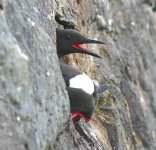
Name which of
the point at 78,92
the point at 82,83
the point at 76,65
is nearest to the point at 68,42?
the point at 76,65

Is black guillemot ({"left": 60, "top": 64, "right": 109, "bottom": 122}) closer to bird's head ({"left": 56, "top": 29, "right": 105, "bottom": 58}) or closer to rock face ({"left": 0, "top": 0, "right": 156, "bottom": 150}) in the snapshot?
rock face ({"left": 0, "top": 0, "right": 156, "bottom": 150})

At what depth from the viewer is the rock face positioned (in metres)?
5.44

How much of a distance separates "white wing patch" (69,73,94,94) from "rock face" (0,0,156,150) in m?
0.46

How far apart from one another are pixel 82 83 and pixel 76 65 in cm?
201

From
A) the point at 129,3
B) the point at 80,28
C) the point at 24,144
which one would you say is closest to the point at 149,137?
the point at 80,28

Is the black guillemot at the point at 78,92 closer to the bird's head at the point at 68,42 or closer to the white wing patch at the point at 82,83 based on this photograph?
the white wing patch at the point at 82,83

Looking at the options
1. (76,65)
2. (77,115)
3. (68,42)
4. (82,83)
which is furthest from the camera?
(76,65)

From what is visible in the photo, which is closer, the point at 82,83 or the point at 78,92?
the point at 78,92

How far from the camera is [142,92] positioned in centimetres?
1304

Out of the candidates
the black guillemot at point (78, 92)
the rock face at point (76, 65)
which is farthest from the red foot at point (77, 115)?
the rock face at point (76, 65)

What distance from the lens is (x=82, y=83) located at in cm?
736

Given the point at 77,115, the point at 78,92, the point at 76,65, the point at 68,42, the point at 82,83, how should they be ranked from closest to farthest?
1. the point at 78,92
2. the point at 82,83
3. the point at 77,115
4. the point at 68,42
5. the point at 76,65

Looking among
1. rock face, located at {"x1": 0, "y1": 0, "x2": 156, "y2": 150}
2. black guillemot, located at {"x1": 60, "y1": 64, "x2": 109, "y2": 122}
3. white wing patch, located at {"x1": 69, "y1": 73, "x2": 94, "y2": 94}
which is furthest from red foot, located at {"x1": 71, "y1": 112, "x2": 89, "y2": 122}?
white wing patch, located at {"x1": 69, "y1": 73, "x2": 94, "y2": 94}

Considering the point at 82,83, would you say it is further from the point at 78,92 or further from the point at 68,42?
the point at 68,42
